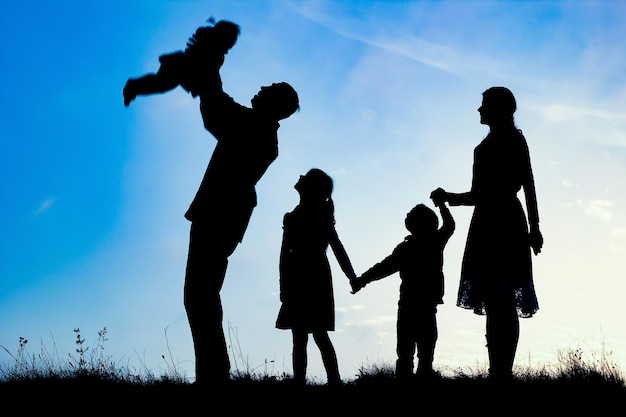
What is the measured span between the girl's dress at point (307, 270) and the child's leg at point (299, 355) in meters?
0.08

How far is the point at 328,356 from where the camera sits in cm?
673

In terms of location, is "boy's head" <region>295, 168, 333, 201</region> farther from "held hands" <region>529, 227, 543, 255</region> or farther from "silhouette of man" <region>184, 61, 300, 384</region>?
"held hands" <region>529, 227, 543, 255</region>

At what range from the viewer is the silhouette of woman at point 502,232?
5.51 meters

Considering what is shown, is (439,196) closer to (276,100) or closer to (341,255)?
(341,255)

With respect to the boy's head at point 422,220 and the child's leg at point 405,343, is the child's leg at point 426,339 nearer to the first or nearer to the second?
the child's leg at point 405,343

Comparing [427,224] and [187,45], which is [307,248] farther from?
[187,45]

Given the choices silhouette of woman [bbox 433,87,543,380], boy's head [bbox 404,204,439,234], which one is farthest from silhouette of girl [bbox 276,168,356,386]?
silhouette of woman [bbox 433,87,543,380]

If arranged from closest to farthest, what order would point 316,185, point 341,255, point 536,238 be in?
point 536,238 → point 316,185 → point 341,255


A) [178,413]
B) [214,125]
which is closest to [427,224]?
[214,125]

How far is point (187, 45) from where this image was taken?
4.57 meters

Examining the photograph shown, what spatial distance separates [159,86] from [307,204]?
2.87 m

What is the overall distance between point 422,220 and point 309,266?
1525mm

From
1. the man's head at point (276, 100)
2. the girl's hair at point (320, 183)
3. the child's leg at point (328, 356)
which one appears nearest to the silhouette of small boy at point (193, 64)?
the man's head at point (276, 100)

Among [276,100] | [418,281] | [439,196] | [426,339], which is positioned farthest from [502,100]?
[426,339]
